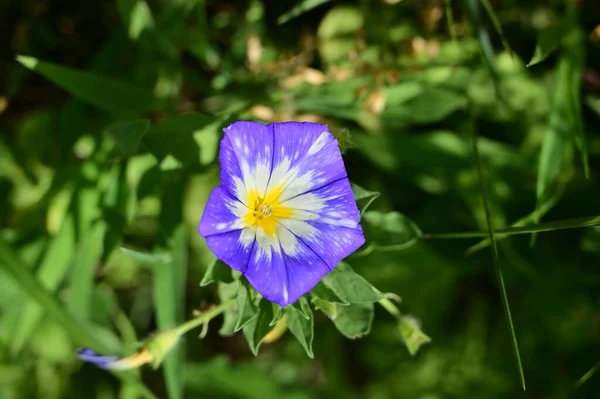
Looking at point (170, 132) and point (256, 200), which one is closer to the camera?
point (256, 200)

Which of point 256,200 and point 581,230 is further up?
point 256,200

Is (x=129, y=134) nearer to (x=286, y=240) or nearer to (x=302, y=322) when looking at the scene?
(x=286, y=240)

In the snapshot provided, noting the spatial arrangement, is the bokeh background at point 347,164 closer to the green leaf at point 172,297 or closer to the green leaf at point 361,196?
the green leaf at point 172,297

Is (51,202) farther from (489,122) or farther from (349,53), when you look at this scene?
(489,122)

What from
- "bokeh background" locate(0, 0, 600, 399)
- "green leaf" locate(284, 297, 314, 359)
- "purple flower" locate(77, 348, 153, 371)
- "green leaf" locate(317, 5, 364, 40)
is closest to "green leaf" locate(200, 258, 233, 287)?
"green leaf" locate(284, 297, 314, 359)

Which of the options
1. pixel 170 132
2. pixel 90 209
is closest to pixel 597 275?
pixel 170 132

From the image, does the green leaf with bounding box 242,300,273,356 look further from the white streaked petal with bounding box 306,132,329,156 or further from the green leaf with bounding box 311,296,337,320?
the white streaked petal with bounding box 306,132,329,156
